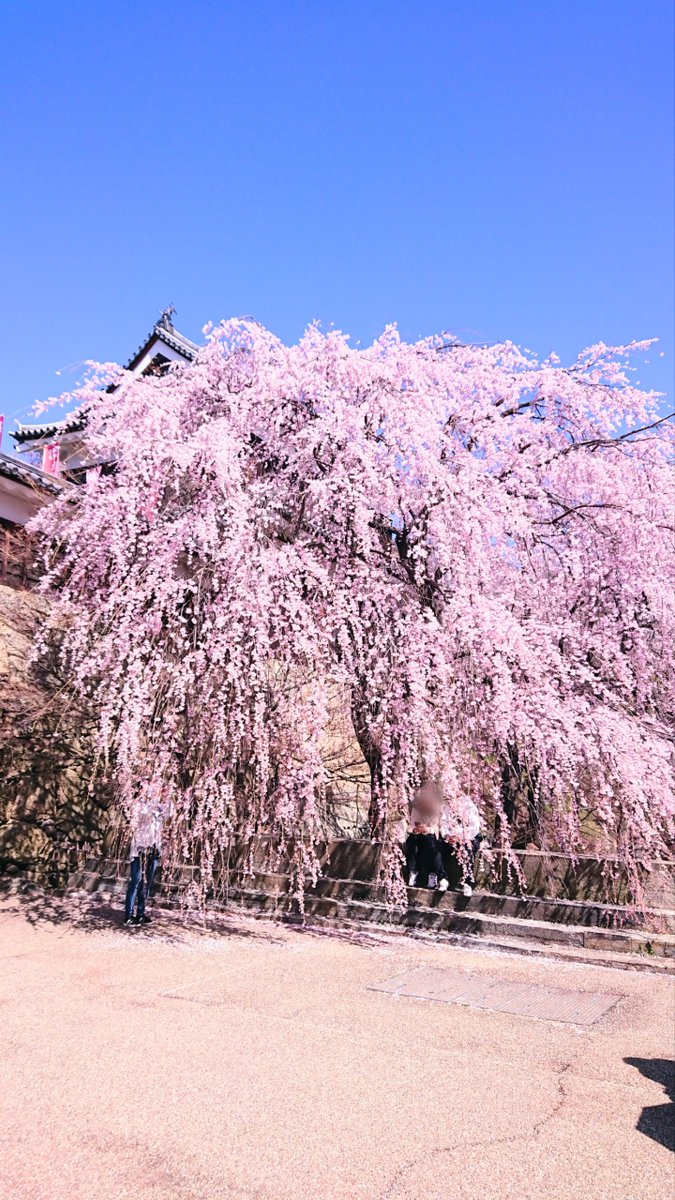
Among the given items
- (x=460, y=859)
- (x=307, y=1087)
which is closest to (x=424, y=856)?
(x=460, y=859)

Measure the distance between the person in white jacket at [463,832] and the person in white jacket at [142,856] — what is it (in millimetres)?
3336

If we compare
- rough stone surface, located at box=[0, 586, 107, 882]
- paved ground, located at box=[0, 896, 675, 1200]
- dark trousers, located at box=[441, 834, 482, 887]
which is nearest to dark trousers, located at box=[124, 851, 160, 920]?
paved ground, located at box=[0, 896, 675, 1200]

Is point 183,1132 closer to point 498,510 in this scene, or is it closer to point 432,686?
point 432,686

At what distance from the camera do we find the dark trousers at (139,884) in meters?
9.57

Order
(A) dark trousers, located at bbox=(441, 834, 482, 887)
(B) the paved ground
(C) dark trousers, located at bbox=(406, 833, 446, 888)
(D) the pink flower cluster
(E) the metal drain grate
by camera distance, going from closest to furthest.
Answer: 1. (B) the paved ground
2. (E) the metal drain grate
3. (D) the pink flower cluster
4. (A) dark trousers, located at bbox=(441, 834, 482, 887)
5. (C) dark trousers, located at bbox=(406, 833, 446, 888)

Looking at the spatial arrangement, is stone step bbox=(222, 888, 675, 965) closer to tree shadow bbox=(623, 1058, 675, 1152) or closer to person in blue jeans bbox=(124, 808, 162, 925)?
person in blue jeans bbox=(124, 808, 162, 925)

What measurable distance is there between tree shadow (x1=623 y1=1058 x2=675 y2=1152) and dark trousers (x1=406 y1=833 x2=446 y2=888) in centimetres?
553

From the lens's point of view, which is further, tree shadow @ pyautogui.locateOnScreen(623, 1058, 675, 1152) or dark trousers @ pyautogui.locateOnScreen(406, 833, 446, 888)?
dark trousers @ pyautogui.locateOnScreen(406, 833, 446, 888)

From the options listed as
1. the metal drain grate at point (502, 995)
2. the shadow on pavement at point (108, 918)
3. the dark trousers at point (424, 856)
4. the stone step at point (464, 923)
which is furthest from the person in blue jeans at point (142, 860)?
the dark trousers at point (424, 856)

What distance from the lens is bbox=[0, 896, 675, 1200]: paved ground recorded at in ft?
12.9

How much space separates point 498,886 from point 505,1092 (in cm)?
638

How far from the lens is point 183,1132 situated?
169 inches

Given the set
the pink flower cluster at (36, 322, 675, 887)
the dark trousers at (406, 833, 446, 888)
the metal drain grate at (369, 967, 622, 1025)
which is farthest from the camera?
the dark trousers at (406, 833, 446, 888)

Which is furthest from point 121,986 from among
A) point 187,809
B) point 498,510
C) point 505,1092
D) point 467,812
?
point 498,510
